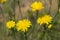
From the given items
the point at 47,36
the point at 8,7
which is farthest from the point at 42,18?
the point at 8,7

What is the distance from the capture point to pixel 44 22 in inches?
45.1

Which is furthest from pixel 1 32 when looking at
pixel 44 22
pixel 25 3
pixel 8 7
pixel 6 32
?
pixel 44 22

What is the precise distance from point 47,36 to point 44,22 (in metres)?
0.28

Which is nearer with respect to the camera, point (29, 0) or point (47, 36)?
point (47, 36)

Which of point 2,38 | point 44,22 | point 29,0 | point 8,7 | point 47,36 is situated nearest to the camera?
point 44,22

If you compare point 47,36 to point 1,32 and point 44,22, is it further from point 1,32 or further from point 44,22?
point 1,32

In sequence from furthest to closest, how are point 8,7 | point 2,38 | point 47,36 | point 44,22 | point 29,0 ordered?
point 29,0 < point 8,7 < point 2,38 < point 47,36 < point 44,22

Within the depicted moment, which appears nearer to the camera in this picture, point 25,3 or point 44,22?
point 44,22

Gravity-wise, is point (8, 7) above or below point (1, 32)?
above

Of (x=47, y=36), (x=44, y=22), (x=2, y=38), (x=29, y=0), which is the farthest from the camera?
(x=29, y=0)

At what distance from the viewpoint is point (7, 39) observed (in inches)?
74.7

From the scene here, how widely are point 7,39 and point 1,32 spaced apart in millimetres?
80

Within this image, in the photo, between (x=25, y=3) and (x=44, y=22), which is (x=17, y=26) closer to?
(x=44, y=22)

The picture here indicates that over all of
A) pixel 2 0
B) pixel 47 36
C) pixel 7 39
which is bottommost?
pixel 7 39
